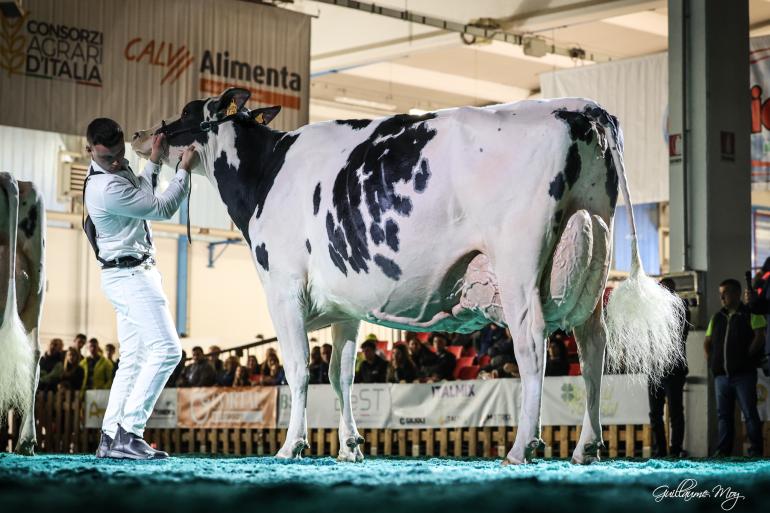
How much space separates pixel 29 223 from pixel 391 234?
3871 millimetres

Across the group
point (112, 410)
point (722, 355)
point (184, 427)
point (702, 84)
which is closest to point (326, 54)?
point (184, 427)

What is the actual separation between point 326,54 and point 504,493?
74.1 ft

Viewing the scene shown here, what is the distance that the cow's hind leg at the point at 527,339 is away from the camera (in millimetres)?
6160

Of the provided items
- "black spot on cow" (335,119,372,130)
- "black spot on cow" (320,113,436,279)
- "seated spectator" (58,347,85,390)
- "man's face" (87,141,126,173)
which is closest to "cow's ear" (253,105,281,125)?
"black spot on cow" (335,119,372,130)

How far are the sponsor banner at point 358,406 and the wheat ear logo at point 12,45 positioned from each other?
6.47m

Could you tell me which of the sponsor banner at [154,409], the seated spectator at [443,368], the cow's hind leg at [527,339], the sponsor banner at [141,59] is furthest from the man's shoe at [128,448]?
the sponsor banner at [154,409]

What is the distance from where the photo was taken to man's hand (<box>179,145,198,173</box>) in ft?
26.2

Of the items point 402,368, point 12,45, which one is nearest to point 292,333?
point 402,368

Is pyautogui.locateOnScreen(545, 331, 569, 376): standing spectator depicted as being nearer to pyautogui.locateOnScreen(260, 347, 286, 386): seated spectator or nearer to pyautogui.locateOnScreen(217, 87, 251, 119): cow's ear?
pyautogui.locateOnScreen(260, 347, 286, 386): seated spectator

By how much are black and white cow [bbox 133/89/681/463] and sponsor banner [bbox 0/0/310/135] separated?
31.8ft

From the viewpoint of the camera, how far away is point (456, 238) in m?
6.64

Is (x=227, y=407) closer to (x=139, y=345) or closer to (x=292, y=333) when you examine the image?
(x=139, y=345)

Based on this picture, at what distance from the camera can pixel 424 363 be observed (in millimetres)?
16656

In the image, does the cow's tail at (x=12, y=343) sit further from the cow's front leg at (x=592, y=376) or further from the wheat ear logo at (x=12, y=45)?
the wheat ear logo at (x=12, y=45)
